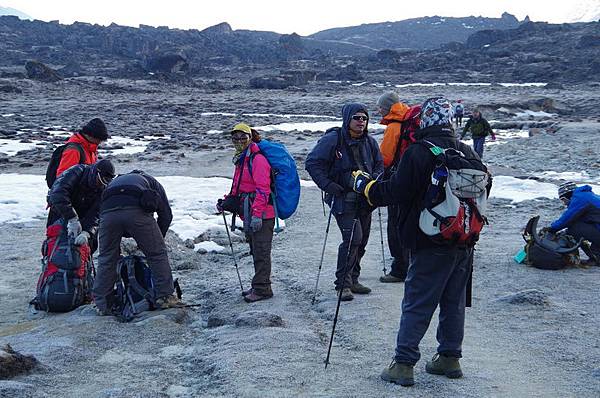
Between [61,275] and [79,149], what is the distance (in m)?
1.39

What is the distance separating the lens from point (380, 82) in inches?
2813

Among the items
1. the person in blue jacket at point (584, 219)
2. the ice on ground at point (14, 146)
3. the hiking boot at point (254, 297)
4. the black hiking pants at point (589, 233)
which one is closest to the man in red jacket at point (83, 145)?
the hiking boot at point (254, 297)

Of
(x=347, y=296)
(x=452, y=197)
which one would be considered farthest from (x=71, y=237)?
(x=452, y=197)

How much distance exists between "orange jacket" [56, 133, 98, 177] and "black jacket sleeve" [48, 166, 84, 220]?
1.33 feet

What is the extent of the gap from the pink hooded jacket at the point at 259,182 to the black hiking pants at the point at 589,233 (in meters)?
3.80

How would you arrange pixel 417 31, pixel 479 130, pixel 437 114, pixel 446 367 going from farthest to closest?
pixel 417 31
pixel 479 130
pixel 446 367
pixel 437 114

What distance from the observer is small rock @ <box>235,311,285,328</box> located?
5906 millimetres

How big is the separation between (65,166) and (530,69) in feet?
230

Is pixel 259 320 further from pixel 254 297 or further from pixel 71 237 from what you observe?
pixel 71 237

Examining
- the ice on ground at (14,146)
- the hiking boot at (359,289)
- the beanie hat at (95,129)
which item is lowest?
the ice on ground at (14,146)

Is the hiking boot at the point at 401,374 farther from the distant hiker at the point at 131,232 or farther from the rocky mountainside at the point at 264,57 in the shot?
the rocky mountainside at the point at 264,57

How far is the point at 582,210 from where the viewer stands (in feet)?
27.2

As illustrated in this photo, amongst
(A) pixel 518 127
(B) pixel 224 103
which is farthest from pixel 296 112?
(A) pixel 518 127

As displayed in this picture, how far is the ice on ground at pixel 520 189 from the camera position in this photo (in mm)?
13672
